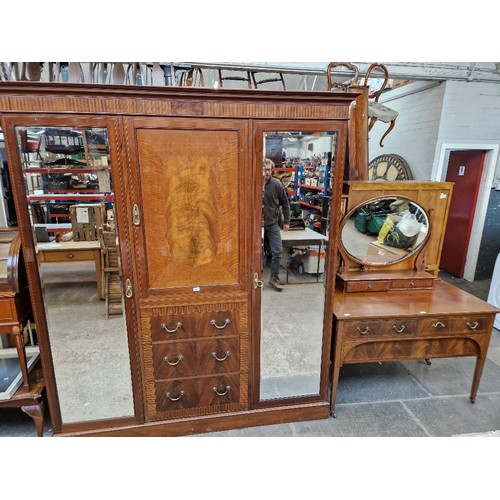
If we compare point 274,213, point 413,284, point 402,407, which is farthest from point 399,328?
point 274,213

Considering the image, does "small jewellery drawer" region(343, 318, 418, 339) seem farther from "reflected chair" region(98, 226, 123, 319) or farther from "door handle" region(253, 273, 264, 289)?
"reflected chair" region(98, 226, 123, 319)

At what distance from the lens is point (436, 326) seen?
2.21 metres

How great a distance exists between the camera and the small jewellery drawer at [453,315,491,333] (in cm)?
222

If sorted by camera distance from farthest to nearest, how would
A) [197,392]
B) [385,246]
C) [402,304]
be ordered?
[385,246], [402,304], [197,392]

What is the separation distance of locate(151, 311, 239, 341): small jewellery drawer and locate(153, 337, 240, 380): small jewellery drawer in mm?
47

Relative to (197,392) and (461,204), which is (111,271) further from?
(461,204)

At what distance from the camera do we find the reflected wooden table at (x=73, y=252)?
1.77 meters

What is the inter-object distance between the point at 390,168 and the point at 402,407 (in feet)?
11.8

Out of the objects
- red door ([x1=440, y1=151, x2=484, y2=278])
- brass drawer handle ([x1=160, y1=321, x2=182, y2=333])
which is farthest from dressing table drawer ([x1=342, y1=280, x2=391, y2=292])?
red door ([x1=440, y1=151, x2=484, y2=278])

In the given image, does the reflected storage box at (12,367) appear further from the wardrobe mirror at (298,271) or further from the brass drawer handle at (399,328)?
the brass drawer handle at (399,328)

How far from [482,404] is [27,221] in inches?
129

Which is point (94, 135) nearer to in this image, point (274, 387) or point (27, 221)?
point (27, 221)

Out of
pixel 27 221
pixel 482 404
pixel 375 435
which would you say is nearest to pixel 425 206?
pixel 482 404

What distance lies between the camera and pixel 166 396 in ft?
6.66
